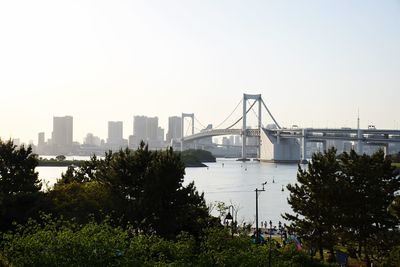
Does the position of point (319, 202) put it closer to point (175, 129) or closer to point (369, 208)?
point (369, 208)

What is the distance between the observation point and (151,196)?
10.7 m

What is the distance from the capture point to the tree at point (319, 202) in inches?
445

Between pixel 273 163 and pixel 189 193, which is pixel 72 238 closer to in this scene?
pixel 189 193

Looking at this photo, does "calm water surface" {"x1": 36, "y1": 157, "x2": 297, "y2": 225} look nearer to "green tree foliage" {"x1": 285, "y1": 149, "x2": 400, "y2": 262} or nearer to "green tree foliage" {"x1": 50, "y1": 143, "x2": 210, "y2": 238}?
"green tree foliage" {"x1": 50, "y1": 143, "x2": 210, "y2": 238}

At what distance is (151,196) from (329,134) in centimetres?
4384

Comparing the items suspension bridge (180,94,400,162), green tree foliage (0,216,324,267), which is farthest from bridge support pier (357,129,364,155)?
green tree foliage (0,216,324,267)

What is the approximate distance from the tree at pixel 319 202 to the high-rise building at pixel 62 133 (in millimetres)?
84107

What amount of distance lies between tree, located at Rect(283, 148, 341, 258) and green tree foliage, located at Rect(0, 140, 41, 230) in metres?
4.95

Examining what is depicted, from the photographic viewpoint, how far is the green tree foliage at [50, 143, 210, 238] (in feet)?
34.5

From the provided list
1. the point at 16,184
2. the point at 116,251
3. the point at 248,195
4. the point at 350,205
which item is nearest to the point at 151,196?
the point at 16,184

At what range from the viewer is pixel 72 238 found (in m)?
6.99

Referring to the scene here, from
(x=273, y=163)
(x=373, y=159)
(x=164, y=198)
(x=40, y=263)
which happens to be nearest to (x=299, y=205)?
(x=373, y=159)

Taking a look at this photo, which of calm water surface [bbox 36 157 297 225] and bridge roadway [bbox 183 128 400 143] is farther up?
bridge roadway [bbox 183 128 400 143]

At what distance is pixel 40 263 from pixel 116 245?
0.89m
